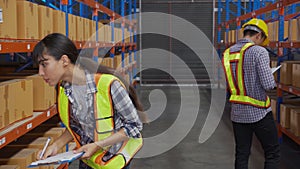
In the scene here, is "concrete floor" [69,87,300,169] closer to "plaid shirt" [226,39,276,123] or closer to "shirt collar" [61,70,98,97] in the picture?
"plaid shirt" [226,39,276,123]

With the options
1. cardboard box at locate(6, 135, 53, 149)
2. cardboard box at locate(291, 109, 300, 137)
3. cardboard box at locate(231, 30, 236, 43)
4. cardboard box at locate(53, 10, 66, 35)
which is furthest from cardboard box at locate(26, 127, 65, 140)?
cardboard box at locate(231, 30, 236, 43)

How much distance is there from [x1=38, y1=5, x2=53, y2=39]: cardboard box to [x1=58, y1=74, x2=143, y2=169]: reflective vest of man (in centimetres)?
167

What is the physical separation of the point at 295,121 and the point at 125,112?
359 centimetres

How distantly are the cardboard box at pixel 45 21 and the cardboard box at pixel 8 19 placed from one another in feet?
1.91

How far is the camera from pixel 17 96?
299 centimetres

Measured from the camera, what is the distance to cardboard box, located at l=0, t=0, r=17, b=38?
2.66 meters

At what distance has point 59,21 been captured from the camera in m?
3.97

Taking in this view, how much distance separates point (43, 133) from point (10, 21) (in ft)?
5.27

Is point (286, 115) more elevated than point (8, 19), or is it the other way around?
point (8, 19)

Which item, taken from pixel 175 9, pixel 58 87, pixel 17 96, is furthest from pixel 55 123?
pixel 175 9

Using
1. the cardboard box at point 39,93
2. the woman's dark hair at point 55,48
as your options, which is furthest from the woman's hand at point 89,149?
the cardboard box at point 39,93

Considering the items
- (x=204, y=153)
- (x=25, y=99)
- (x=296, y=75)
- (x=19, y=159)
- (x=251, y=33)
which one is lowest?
(x=204, y=153)

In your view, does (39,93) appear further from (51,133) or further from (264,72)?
(264,72)

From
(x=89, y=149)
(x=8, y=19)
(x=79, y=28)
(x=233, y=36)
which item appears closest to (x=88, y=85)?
(x=89, y=149)
